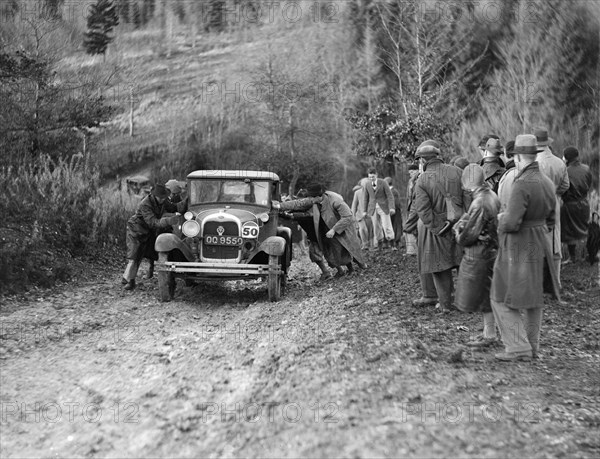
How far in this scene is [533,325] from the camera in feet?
22.7

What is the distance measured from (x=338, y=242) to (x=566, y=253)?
3836 mm

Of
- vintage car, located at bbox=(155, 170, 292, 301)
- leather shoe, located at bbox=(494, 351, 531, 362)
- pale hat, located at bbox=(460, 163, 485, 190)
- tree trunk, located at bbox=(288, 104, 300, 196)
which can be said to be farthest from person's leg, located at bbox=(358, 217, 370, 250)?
tree trunk, located at bbox=(288, 104, 300, 196)

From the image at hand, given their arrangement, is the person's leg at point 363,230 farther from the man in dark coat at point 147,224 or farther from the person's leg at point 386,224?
the man in dark coat at point 147,224

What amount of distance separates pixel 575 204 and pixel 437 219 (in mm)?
3296

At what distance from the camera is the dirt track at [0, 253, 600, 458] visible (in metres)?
4.68

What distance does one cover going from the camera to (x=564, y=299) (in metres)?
9.97

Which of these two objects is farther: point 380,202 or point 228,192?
point 380,202

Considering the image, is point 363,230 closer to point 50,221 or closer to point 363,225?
point 363,225

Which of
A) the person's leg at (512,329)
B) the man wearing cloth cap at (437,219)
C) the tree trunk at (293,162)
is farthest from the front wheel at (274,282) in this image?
the tree trunk at (293,162)

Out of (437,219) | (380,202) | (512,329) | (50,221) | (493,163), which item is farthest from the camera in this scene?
(380,202)

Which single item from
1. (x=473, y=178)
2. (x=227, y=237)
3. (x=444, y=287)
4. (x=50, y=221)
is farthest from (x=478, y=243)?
(x=50, y=221)

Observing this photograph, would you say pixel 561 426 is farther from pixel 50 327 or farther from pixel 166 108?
pixel 166 108

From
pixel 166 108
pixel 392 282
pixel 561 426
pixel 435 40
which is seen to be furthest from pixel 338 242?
pixel 166 108

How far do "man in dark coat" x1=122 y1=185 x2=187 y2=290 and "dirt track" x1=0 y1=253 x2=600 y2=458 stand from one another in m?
1.81
